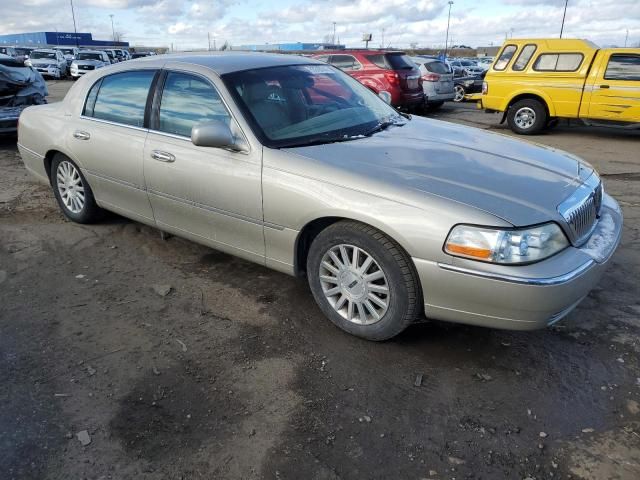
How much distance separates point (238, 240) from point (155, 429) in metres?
1.42

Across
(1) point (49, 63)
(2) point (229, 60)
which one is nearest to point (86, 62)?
(1) point (49, 63)

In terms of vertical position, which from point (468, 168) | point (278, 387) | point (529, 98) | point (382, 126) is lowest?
point (278, 387)

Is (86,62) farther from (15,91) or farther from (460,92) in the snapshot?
(15,91)

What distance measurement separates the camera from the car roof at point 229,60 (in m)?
3.76

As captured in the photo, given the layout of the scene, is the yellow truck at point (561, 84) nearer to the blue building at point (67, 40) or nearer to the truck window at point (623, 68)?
the truck window at point (623, 68)

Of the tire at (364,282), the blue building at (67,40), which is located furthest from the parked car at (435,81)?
the blue building at (67,40)

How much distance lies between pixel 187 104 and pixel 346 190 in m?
1.55

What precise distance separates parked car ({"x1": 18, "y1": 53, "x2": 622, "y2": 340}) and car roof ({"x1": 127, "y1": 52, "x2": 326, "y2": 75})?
2 cm

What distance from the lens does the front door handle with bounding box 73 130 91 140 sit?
14.7 ft

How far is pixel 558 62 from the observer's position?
10.5 meters

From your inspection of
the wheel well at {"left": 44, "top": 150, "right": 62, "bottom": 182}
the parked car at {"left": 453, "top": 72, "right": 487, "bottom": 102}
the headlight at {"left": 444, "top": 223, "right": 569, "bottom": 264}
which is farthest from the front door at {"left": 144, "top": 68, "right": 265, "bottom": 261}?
the parked car at {"left": 453, "top": 72, "right": 487, "bottom": 102}

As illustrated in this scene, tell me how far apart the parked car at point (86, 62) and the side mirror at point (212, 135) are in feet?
88.7

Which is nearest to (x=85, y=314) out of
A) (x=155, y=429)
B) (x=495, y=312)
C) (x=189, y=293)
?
(x=189, y=293)

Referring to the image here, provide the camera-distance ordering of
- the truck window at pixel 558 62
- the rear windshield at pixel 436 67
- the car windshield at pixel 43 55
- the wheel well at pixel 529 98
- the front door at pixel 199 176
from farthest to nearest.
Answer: the car windshield at pixel 43 55
the rear windshield at pixel 436 67
the wheel well at pixel 529 98
the truck window at pixel 558 62
the front door at pixel 199 176
